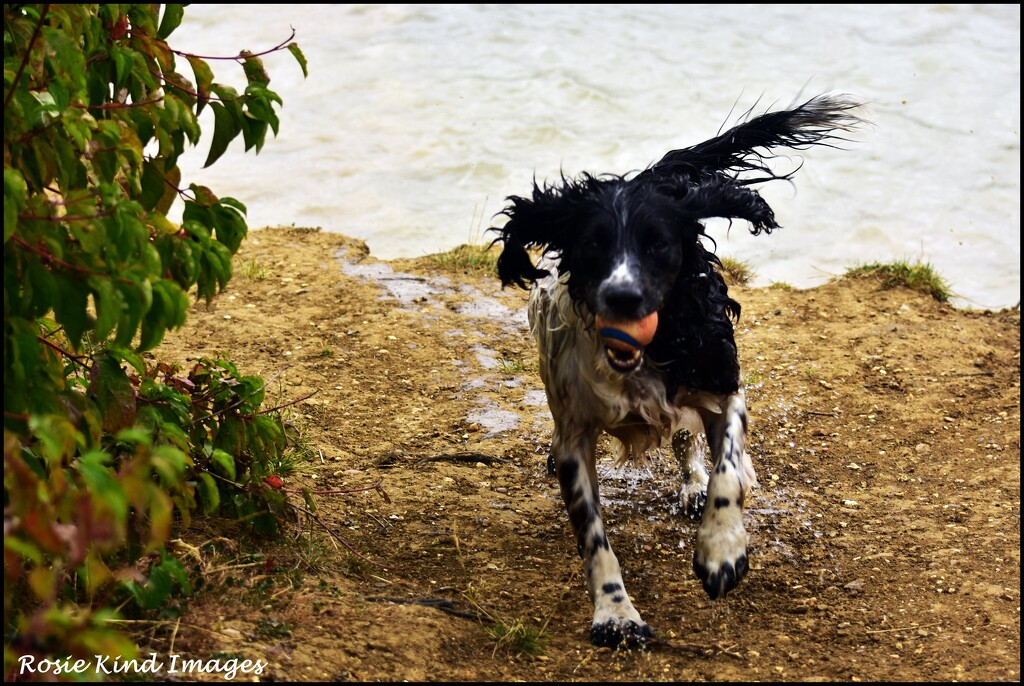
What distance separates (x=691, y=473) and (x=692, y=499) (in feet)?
0.42

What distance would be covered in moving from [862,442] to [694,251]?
1737 mm

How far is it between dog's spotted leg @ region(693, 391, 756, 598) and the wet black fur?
0.12 meters

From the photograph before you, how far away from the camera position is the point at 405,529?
13.4ft

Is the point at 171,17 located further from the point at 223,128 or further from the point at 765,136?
the point at 765,136

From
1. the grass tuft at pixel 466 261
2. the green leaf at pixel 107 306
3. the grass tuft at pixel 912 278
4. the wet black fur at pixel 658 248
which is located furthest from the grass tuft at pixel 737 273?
the green leaf at pixel 107 306

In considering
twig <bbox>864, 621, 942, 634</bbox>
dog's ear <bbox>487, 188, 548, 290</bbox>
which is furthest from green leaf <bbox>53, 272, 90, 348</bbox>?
twig <bbox>864, 621, 942, 634</bbox>

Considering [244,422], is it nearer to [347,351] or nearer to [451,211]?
[347,351]

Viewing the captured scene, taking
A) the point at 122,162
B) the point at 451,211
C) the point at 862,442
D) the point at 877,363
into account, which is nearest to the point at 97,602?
the point at 122,162

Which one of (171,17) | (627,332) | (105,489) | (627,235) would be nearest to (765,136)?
(627,235)

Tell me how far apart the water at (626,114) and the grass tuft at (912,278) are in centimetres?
34

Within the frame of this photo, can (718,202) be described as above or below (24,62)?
below

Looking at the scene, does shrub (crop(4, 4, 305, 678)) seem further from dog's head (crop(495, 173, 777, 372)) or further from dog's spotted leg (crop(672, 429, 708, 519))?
dog's spotted leg (crop(672, 429, 708, 519))

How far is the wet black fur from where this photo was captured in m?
3.52

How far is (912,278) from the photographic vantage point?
21.2ft
